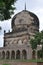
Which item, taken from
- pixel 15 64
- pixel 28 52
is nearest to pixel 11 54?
pixel 28 52

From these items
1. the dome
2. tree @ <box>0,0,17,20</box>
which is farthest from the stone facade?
tree @ <box>0,0,17,20</box>

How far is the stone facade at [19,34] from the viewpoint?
138ft

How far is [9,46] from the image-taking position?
1684 inches

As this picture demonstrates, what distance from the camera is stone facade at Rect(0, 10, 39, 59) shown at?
4206cm

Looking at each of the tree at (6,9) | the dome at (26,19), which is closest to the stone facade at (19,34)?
the dome at (26,19)

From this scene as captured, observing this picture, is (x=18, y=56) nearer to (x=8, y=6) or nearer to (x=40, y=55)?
(x=40, y=55)

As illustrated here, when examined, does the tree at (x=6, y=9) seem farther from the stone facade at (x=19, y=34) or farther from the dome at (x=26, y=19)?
the dome at (x=26, y=19)

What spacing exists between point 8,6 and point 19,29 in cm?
3592

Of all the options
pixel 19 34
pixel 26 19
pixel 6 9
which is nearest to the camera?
pixel 6 9

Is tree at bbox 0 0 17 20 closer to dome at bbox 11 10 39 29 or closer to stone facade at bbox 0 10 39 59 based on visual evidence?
stone facade at bbox 0 10 39 59

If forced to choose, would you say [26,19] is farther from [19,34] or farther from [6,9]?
[6,9]

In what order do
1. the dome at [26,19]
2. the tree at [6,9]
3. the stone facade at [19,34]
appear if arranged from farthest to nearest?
1. the dome at [26,19]
2. the stone facade at [19,34]
3. the tree at [6,9]

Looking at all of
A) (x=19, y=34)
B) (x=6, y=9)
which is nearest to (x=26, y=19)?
(x=19, y=34)

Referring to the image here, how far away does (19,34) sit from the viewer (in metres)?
43.2
